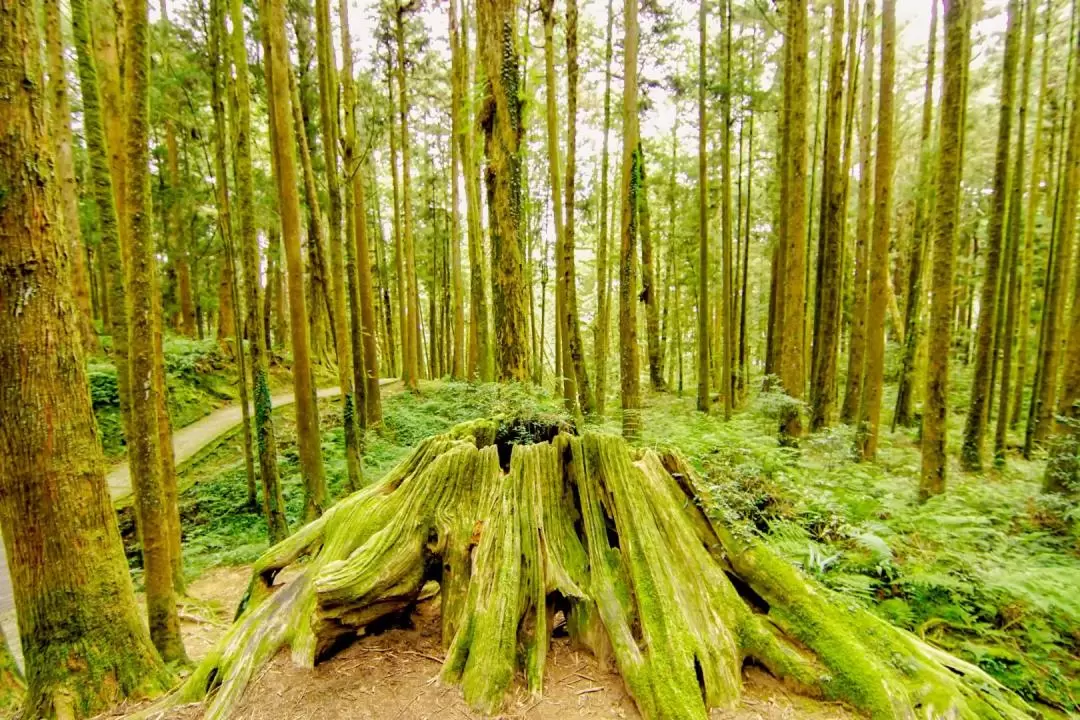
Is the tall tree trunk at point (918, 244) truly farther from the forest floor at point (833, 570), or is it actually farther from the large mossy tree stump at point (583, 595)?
the large mossy tree stump at point (583, 595)

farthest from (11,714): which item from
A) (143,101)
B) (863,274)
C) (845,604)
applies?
(863,274)

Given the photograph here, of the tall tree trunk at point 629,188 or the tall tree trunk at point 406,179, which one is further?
the tall tree trunk at point 406,179

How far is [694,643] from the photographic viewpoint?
8.32ft

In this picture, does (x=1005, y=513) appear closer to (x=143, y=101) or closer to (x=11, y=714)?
(x=11, y=714)

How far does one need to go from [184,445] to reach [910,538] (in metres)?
13.5

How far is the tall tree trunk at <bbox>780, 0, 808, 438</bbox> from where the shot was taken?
8.94 metres

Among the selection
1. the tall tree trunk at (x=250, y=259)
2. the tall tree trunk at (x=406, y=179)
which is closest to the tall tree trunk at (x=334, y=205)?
the tall tree trunk at (x=250, y=259)

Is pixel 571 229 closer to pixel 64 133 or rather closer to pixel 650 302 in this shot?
pixel 650 302

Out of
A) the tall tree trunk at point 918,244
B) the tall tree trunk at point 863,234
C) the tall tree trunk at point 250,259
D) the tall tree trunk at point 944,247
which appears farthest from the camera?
the tall tree trunk at point 918,244

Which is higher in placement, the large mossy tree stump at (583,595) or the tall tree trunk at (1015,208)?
the tall tree trunk at (1015,208)

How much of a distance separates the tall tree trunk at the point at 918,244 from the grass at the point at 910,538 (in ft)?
11.0

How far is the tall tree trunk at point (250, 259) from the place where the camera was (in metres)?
6.31

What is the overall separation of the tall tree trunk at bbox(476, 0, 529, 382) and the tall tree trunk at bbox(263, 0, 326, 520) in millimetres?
2732

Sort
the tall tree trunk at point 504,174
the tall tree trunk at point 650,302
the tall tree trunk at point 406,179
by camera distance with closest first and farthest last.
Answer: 1. the tall tree trunk at point 504,174
2. the tall tree trunk at point 406,179
3. the tall tree trunk at point 650,302
